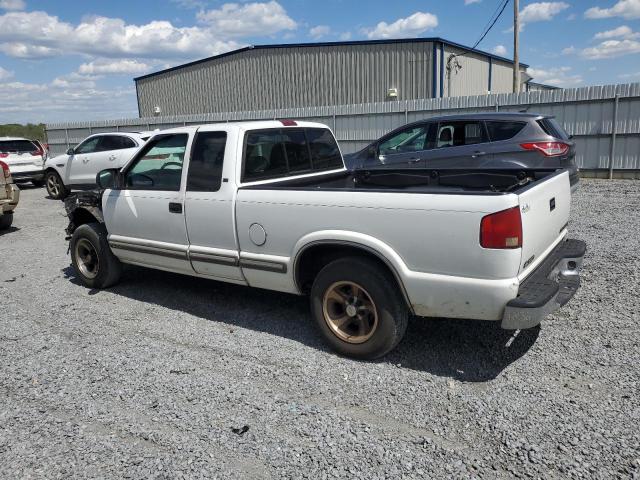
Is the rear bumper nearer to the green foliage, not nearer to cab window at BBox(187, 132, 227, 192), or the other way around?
cab window at BBox(187, 132, 227, 192)

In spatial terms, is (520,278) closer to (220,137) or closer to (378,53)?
(220,137)

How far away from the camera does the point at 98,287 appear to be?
19.5 feet

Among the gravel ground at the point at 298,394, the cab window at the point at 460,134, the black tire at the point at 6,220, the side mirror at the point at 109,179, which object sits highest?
the cab window at the point at 460,134

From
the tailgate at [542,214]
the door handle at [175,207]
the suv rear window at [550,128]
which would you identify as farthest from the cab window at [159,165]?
the suv rear window at [550,128]

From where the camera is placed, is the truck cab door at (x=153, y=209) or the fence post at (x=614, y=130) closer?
the truck cab door at (x=153, y=209)

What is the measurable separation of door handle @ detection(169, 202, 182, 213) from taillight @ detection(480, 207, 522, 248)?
9.02 ft

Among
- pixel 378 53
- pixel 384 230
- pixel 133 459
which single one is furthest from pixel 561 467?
pixel 378 53

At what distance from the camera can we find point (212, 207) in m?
4.48

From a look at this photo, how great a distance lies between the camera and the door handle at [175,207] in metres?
4.77

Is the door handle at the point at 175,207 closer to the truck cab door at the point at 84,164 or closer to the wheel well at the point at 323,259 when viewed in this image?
the wheel well at the point at 323,259

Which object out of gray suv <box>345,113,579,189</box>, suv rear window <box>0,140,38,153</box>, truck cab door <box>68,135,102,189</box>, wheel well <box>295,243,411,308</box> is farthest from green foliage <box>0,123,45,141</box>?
wheel well <box>295,243,411,308</box>

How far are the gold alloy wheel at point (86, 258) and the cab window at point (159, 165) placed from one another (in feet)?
3.54

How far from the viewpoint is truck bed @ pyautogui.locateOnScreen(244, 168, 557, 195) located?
14.8 ft

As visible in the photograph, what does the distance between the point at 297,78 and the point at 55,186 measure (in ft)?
47.9
